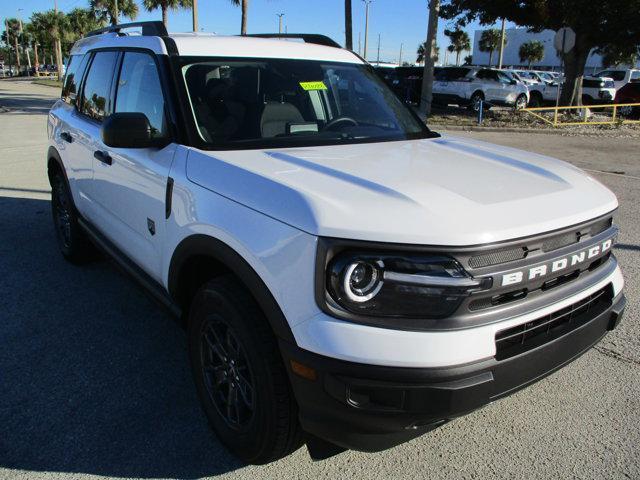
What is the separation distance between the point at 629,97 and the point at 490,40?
51.1 meters

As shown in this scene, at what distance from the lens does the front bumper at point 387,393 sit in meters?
1.87

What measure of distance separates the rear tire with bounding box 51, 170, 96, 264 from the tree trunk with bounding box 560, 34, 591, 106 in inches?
811

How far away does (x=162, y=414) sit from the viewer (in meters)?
2.88

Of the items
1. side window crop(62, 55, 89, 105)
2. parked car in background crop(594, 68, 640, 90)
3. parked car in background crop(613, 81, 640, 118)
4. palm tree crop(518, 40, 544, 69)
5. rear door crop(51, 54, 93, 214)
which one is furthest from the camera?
palm tree crop(518, 40, 544, 69)

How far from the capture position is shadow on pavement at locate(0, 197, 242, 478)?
2.57m

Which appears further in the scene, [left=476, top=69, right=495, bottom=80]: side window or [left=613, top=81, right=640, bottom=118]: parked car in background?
[left=476, top=69, right=495, bottom=80]: side window

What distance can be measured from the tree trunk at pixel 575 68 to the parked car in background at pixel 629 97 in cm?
211

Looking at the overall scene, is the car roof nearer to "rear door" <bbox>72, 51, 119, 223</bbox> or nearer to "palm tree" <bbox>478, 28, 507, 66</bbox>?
"rear door" <bbox>72, 51, 119, 223</bbox>

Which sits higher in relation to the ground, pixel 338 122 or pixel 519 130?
pixel 338 122

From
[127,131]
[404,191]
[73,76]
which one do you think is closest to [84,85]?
[73,76]

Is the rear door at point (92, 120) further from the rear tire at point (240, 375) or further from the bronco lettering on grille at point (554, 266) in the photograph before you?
the bronco lettering on grille at point (554, 266)

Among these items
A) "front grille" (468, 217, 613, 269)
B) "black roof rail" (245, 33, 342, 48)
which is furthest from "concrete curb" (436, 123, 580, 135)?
"front grille" (468, 217, 613, 269)

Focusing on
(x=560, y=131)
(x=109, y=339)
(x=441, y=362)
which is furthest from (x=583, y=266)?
(x=560, y=131)

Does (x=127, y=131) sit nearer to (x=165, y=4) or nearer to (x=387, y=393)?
(x=387, y=393)
